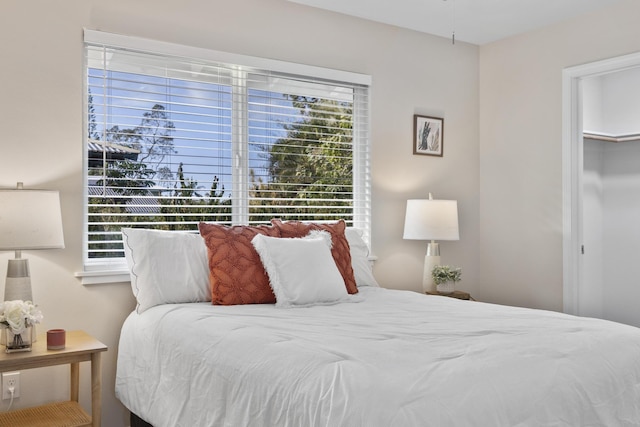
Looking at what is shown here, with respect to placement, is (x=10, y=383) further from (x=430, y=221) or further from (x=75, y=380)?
(x=430, y=221)

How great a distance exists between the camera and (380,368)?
1.74 meters

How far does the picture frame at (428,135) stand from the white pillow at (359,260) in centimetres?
105

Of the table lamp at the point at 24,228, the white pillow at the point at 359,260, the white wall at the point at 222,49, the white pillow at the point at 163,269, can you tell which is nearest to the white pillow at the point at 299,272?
the white pillow at the point at 163,269

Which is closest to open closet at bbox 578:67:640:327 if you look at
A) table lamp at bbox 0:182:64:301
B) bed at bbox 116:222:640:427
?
bed at bbox 116:222:640:427

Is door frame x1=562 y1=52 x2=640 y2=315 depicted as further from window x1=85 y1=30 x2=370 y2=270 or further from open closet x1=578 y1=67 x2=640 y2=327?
window x1=85 y1=30 x2=370 y2=270

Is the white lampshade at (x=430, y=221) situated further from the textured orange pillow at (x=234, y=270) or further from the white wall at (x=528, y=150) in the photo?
the textured orange pillow at (x=234, y=270)

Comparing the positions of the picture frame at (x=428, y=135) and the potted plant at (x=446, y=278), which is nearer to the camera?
the potted plant at (x=446, y=278)

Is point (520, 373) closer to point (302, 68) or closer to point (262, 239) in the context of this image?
point (262, 239)

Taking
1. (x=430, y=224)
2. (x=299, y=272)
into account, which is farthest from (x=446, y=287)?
(x=299, y=272)

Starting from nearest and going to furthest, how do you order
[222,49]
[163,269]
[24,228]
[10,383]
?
[24,228] < [10,383] < [163,269] < [222,49]

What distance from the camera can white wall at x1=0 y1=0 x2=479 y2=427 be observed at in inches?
119

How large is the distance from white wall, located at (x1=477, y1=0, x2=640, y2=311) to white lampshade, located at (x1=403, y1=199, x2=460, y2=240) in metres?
0.72

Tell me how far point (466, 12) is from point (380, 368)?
3140mm

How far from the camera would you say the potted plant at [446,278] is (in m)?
4.12
